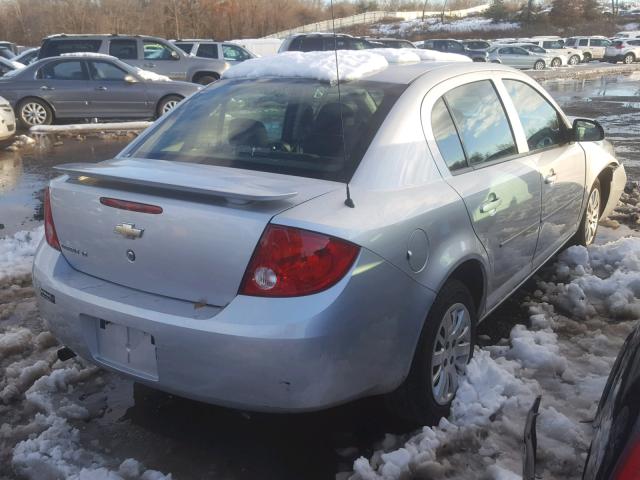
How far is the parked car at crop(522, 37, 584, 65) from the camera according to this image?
38763 millimetres

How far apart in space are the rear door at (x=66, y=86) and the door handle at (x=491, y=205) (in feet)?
39.4

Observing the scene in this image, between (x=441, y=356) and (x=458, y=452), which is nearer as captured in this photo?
(x=458, y=452)

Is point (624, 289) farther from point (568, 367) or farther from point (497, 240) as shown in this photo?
point (497, 240)

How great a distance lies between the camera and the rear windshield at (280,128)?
2.93m

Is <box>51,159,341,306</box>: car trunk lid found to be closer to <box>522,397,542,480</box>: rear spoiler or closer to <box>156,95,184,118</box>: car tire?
<box>522,397,542,480</box>: rear spoiler

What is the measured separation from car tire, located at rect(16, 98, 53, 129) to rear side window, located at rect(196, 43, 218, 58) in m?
7.31

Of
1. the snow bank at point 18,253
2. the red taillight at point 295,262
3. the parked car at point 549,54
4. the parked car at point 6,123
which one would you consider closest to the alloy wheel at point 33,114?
the parked car at point 6,123

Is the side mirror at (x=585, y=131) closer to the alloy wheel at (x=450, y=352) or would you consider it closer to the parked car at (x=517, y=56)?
the alloy wheel at (x=450, y=352)

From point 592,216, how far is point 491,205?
2.48m

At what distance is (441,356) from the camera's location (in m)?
3.01

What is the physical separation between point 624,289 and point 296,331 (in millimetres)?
3053

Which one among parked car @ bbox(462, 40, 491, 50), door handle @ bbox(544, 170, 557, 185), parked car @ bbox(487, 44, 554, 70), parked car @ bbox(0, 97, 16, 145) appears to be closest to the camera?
door handle @ bbox(544, 170, 557, 185)

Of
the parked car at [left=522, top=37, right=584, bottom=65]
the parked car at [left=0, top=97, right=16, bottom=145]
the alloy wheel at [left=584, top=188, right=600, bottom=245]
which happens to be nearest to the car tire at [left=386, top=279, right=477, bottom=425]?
the alloy wheel at [left=584, top=188, right=600, bottom=245]

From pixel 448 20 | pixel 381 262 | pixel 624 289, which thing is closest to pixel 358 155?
pixel 381 262
